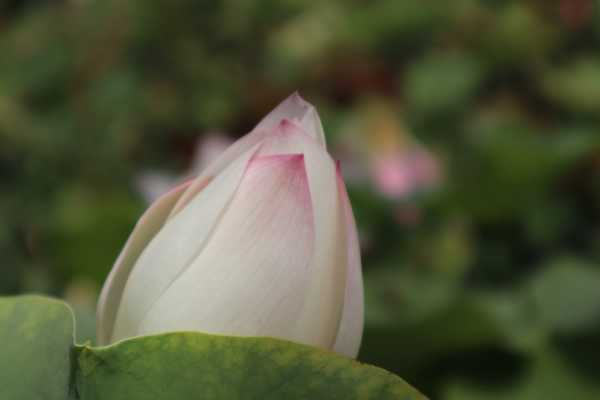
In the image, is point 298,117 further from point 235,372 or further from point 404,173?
point 404,173

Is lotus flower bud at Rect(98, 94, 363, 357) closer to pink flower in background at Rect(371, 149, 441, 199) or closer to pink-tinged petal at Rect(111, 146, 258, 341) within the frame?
pink-tinged petal at Rect(111, 146, 258, 341)

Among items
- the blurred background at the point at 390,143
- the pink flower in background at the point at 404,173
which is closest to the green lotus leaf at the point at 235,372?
the blurred background at the point at 390,143

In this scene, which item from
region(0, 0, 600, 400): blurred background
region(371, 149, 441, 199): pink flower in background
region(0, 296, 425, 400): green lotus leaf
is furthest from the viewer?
region(371, 149, 441, 199): pink flower in background

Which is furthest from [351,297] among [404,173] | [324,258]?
[404,173]

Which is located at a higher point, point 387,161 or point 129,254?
point 129,254

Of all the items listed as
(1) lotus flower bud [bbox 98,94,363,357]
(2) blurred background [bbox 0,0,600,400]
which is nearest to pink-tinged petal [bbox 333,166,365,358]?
(1) lotus flower bud [bbox 98,94,363,357]

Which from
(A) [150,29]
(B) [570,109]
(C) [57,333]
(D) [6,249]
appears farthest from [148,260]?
(A) [150,29]

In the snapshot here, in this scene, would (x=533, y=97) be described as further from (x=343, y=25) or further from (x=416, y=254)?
(x=416, y=254)
